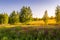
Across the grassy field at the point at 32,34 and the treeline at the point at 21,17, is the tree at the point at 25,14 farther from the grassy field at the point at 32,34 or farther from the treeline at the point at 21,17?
the grassy field at the point at 32,34

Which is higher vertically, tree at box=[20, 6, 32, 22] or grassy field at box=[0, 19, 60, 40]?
tree at box=[20, 6, 32, 22]

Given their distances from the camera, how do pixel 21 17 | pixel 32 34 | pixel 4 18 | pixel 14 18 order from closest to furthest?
pixel 32 34 → pixel 21 17 → pixel 14 18 → pixel 4 18

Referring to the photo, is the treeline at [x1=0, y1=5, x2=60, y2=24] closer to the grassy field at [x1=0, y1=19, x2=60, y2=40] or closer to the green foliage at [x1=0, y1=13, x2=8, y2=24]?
the green foliage at [x1=0, y1=13, x2=8, y2=24]

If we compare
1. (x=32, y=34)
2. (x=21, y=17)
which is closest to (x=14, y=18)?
(x=21, y=17)

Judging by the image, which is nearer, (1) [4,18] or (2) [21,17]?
(2) [21,17]

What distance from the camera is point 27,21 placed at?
124ft

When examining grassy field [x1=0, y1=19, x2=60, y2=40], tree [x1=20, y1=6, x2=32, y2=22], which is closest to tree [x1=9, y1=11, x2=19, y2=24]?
tree [x1=20, y1=6, x2=32, y2=22]

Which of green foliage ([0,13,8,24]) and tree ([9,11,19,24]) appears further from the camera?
green foliage ([0,13,8,24])

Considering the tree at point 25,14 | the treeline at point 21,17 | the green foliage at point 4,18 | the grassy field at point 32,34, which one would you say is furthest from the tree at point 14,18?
the grassy field at point 32,34

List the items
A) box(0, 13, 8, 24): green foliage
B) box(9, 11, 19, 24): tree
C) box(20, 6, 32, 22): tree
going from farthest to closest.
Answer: box(0, 13, 8, 24): green foliage < box(9, 11, 19, 24): tree < box(20, 6, 32, 22): tree

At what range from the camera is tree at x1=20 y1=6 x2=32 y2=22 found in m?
38.4

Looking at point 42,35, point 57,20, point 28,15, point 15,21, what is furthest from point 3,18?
point 42,35

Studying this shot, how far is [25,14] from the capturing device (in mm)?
39781

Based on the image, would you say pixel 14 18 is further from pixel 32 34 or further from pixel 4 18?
pixel 32 34
